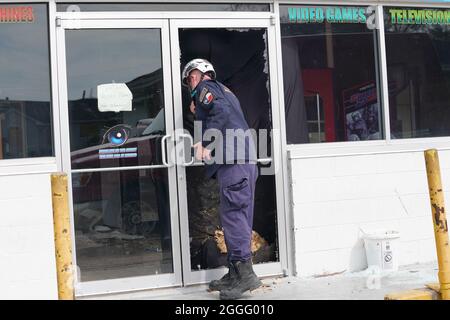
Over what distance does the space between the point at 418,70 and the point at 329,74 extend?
1.10 meters

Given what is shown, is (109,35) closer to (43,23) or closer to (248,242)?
(43,23)

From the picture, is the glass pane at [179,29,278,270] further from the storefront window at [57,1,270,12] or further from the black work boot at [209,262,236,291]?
the black work boot at [209,262,236,291]

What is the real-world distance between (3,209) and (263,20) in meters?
2.97

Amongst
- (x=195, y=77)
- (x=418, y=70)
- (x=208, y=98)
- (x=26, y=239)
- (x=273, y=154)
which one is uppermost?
(x=418, y=70)

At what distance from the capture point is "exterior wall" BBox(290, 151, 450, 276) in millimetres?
5375

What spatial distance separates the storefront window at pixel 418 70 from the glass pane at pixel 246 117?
1452mm

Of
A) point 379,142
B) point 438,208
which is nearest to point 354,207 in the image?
point 379,142

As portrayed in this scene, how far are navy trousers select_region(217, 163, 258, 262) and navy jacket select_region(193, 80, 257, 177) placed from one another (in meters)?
0.09

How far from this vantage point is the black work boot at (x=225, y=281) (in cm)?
476

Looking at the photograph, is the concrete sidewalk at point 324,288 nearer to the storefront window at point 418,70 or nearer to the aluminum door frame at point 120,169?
the aluminum door frame at point 120,169

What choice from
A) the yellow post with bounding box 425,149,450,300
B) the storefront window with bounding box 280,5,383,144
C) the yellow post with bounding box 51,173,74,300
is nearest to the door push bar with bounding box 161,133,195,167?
the storefront window with bounding box 280,5,383,144

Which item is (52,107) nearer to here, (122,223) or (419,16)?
(122,223)

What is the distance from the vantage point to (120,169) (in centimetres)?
500

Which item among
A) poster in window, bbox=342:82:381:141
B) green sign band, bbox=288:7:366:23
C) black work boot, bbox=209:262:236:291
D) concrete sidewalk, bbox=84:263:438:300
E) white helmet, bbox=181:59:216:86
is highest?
green sign band, bbox=288:7:366:23
